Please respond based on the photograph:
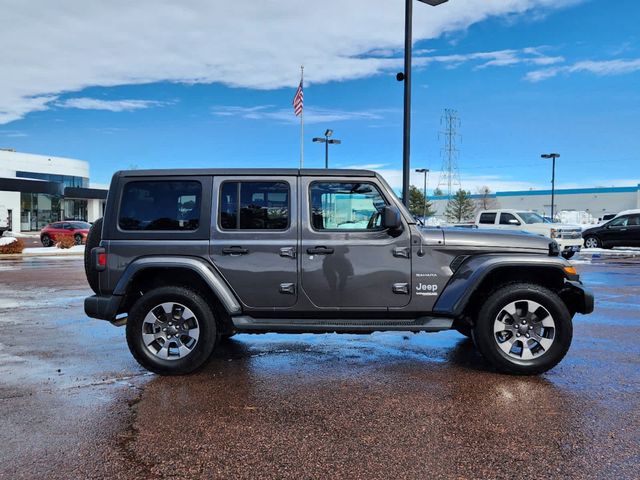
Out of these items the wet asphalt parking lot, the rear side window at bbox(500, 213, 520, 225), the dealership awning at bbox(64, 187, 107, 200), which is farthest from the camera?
the dealership awning at bbox(64, 187, 107, 200)

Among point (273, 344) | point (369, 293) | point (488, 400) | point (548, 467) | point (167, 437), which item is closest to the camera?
point (548, 467)

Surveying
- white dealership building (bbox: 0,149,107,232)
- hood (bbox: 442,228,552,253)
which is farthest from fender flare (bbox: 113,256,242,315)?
white dealership building (bbox: 0,149,107,232)

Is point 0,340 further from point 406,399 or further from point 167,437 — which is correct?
point 406,399

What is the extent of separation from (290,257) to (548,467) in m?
2.83

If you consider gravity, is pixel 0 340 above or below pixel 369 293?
below

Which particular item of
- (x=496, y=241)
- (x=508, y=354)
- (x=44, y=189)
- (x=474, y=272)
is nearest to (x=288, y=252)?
(x=474, y=272)

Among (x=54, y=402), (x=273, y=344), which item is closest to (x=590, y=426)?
(x=273, y=344)

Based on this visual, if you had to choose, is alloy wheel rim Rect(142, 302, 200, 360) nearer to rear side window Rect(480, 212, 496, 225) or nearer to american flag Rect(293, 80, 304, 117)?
rear side window Rect(480, 212, 496, 225)

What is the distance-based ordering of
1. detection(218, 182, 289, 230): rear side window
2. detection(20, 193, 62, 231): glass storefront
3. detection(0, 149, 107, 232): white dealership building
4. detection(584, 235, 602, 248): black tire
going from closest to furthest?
1. detection(218, 182, 289, 230): rear side window
2. detection(584, 235, 602, 248): black tire
3. detection(0, 149, 107, 232): white dealership building
4. detection(20, 193, 62, 231): glass storefront

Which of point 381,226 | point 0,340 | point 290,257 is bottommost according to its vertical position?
point 0,340

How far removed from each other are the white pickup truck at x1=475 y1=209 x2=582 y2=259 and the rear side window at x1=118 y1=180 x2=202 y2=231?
1754cm

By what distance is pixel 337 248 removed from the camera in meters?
5.05

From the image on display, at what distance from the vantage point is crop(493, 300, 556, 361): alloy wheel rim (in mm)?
4965

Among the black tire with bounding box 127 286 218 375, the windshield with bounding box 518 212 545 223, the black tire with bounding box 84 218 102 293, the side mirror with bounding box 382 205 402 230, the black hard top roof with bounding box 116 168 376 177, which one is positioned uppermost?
the black hard top roof with bounding box 116 168 376 177
